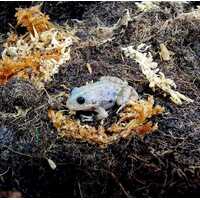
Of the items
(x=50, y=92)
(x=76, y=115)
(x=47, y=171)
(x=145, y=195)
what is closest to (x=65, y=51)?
(x=50, y=92)

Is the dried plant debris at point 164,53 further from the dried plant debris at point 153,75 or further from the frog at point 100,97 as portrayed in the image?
the frog at point 100,97

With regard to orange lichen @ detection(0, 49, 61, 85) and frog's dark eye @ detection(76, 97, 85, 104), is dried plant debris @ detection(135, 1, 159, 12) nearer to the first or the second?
orange lichen @ detection(0, 49, 61, 85)

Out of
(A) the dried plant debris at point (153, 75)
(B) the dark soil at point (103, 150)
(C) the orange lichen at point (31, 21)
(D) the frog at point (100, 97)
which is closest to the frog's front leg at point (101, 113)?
(D) the frog at point (100, 97)

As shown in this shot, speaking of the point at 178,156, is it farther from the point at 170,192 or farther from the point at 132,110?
the point at 132,110

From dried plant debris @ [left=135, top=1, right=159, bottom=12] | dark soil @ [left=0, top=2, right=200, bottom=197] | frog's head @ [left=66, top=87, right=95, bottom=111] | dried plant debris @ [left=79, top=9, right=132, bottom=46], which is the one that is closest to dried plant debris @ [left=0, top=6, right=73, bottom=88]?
dark soil @ [left=0, top=2, right=200, bottom=197]

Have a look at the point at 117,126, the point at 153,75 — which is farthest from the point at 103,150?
the point at 153,75

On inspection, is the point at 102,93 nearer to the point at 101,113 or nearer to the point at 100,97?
the point at 100,97
